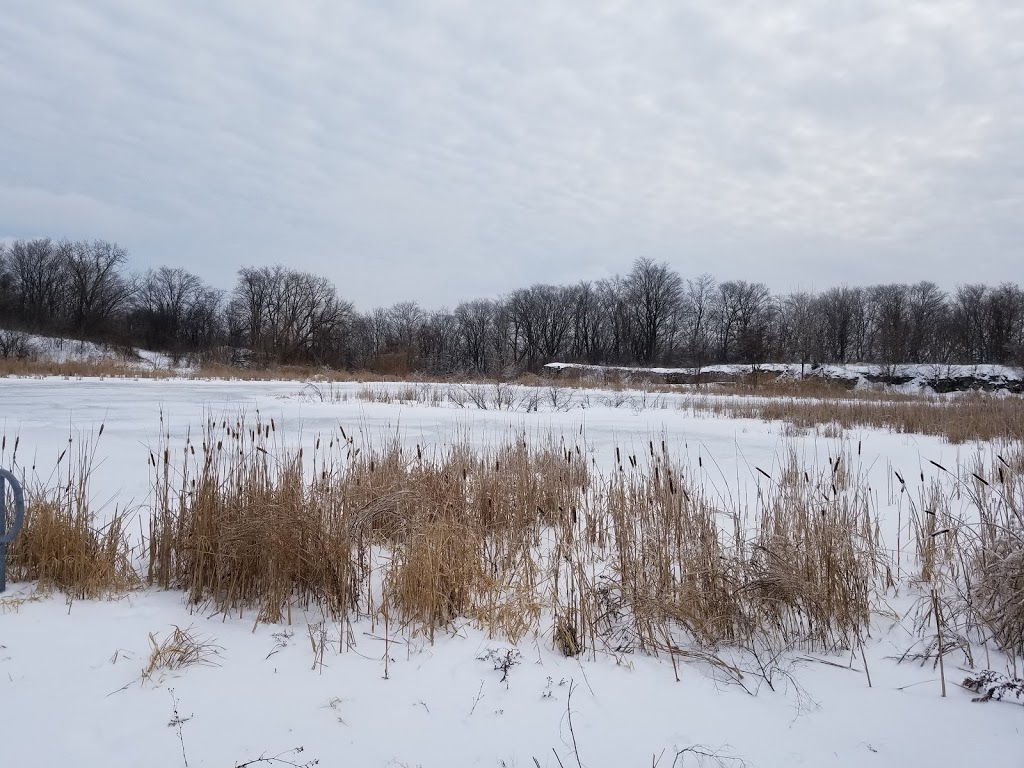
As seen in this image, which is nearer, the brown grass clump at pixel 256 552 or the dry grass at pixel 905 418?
the brown grass clump at pixel 256 552

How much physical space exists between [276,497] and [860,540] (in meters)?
3.76

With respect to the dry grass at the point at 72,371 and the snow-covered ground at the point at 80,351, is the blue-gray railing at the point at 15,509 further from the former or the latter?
the snow-covered ground at the point at 80,351

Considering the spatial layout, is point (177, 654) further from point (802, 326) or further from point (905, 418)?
point (802, 326)

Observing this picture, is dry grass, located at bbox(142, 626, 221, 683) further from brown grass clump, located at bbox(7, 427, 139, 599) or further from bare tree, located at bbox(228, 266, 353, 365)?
bare tree, located at bbox(228, 266, 353, 365)

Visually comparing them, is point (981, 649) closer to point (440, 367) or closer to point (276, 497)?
point (276, 497)

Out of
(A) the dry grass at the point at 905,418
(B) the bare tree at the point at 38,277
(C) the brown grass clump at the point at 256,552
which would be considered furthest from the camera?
(B) the bare tree at the point at 38,277

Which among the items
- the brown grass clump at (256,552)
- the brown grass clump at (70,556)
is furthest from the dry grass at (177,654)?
the brown grass clump at (70,556)

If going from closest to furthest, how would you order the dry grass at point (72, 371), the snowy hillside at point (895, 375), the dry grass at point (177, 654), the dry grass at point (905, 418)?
the dry grass at point (177, 654)
the dry grass at point (905, 418)
the dry grass at point (72, 371)
the snowy hillside at point (895, 375)

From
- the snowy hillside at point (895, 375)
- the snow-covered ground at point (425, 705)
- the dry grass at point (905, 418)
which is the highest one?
the snowy hillside at point (895, 375)

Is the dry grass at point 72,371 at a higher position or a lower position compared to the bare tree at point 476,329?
lower

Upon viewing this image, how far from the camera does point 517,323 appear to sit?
210ft

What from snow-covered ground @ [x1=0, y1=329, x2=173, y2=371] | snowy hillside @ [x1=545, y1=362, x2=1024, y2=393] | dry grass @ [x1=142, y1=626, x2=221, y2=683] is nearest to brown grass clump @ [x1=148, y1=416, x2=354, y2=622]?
dry grass @ [x1=142, y1=626, x2=221, y2=683]

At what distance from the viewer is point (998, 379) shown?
2553 cm

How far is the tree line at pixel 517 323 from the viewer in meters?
43.2
